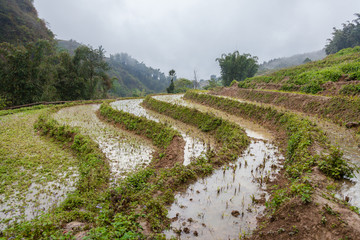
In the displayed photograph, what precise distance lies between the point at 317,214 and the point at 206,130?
775 centimetres

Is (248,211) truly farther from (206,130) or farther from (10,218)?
(206,130)

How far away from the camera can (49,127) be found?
10742 millimetres

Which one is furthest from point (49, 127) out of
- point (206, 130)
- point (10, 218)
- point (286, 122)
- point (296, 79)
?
point (296, 79)

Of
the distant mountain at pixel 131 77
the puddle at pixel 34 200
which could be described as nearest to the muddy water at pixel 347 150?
the puddle at pixel 34 200

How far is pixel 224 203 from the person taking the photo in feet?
13.5

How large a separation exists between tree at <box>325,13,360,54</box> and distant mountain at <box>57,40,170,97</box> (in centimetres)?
5200

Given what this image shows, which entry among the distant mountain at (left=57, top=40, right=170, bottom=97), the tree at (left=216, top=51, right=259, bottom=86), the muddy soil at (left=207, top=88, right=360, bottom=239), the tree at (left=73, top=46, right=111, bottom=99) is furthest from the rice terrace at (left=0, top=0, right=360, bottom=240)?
the distant mountain at (left=57, top=40, right=170, bottom=97)

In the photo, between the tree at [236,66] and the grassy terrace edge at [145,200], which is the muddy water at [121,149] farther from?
the tree at [236,66]

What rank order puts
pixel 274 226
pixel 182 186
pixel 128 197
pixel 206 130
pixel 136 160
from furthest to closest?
1. pixel 206 130
2. pixel 136 160
3. pixel 182 186
4. pixel 128 197
5. pixel 274 226

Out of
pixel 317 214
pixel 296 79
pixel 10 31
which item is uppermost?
pixel 10 31

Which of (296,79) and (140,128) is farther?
(296,79)

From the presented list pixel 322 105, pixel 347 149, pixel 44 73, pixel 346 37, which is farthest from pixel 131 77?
pixel 347 149

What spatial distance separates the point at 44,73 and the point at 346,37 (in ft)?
187

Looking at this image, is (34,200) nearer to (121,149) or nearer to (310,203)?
(121,149)
